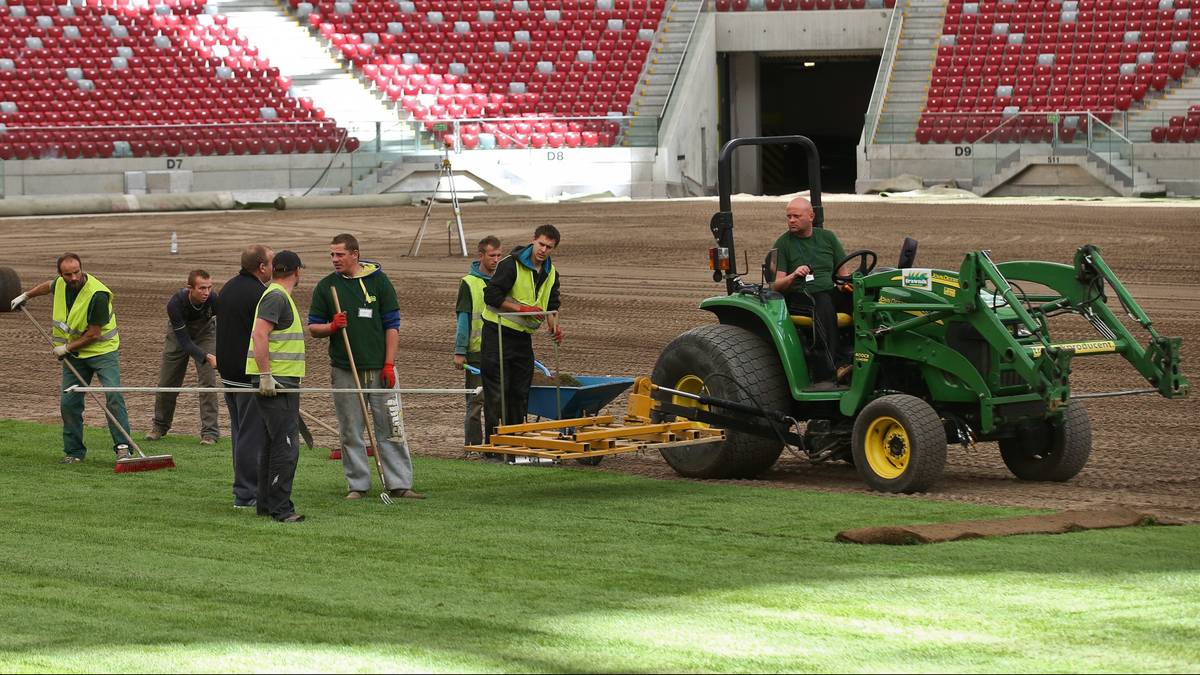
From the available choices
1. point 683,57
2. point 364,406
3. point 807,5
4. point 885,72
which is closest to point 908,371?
point 364,406

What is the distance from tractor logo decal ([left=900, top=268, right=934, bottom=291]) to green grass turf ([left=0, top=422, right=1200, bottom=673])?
4.32 feet

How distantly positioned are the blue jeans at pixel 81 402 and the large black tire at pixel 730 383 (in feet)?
13.7

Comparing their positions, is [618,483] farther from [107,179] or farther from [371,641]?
[107,179]

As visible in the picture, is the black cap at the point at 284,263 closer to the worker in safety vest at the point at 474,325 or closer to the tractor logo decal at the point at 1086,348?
the worker in safety vest at the point at 474,325

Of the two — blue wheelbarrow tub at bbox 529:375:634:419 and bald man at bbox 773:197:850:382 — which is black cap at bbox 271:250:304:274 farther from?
bald man at bbox 773:197:850:382

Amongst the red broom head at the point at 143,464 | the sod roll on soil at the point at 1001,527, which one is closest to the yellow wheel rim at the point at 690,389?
the sod roll on soil at the point at 1001,527

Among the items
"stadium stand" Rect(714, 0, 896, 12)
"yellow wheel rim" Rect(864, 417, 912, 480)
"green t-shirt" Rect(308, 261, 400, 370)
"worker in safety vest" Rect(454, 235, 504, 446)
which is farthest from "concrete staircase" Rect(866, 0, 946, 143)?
"green t-shirt" Rect(308, 261, 400, 370)

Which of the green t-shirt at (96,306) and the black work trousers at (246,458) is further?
the green t-shirt at (96,306)

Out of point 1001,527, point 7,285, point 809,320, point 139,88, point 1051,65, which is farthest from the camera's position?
point 139,88

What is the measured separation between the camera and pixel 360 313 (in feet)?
35.8

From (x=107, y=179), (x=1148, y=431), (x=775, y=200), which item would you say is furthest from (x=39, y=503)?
(x=107, y=179)

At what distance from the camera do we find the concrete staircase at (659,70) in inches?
1567

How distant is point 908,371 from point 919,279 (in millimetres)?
699

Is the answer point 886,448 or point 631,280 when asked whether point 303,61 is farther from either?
point 886,448
